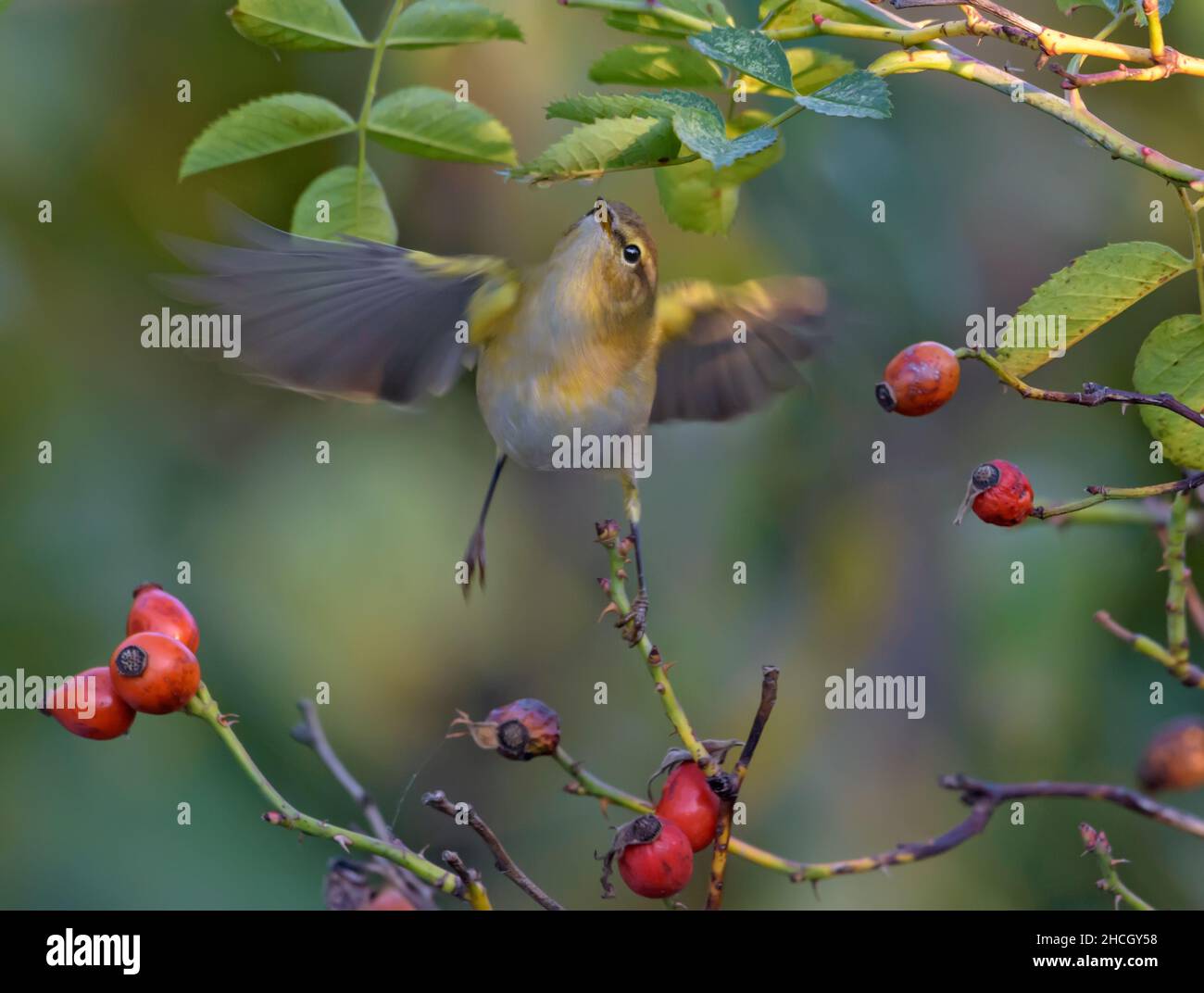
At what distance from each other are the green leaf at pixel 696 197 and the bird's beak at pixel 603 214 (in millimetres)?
473

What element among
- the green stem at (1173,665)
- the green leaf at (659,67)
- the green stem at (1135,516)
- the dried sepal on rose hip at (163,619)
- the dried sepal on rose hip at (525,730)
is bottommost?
the dried sepal on rose hip at (525,730)

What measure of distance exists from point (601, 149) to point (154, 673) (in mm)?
1115

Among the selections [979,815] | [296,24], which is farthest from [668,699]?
[296,24]

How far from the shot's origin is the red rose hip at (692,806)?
2.20m

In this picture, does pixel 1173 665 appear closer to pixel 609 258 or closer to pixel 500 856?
pixel 500 856

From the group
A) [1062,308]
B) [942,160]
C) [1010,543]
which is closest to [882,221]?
[942,160]

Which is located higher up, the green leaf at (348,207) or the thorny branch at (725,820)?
the green leaf at (348,207)

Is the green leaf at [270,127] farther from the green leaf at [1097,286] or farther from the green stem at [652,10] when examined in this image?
the green leaf at [1097,286]

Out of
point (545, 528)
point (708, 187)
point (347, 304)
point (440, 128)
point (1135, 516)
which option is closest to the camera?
point (440, 128)

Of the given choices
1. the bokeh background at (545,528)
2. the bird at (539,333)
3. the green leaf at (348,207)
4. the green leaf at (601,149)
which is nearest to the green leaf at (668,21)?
the green leaf at (601,149)

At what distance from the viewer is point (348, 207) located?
8.40 feet

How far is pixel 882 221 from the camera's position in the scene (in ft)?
14.2

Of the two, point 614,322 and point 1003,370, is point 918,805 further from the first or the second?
point 1003,370

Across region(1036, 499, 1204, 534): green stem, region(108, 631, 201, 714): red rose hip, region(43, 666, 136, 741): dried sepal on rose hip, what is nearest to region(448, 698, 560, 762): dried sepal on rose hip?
region(108, 631, 201, 714): red rose hip
